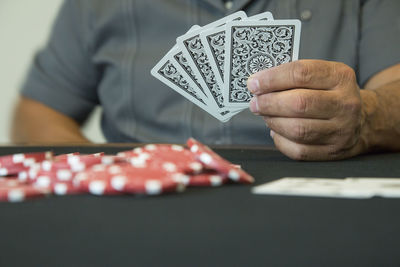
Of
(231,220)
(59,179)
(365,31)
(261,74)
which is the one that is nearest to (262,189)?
(231,220)

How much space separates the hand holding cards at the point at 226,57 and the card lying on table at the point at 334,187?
0.47 meters

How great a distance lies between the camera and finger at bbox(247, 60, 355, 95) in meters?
1.18

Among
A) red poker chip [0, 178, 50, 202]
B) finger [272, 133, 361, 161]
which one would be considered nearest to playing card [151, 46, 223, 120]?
finger [272, 133, 361, 161]

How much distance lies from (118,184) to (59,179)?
14 cm

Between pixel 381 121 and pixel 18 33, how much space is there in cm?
310

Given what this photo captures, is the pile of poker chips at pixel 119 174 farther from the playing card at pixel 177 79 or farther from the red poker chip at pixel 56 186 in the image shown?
the playing card at pixel 177 79

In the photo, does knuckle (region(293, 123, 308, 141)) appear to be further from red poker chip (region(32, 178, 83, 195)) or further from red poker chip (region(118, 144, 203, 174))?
red poker chip (region(32, 178, 83, 195))

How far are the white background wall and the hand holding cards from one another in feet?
8.80

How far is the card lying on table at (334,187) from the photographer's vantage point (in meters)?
0.76

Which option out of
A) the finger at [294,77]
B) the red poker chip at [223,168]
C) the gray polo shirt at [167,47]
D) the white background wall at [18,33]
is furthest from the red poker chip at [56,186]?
the white background wall at [18,33]

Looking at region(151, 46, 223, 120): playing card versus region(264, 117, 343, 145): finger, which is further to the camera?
region(151, 46, 223, 120): playing card

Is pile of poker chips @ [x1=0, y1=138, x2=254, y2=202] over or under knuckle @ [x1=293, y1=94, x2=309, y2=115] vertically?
under

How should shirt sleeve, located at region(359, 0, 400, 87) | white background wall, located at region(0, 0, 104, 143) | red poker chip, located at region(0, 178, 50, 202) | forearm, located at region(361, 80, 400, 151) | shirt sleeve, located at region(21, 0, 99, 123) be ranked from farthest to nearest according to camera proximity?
white background wall, located at region(0, 0, 104, 143) < shirt sleeve, located at region(21, 0, 99, 123) < shirt sleeve, located at region(359, 0, 400, 87) < forearm, located at region(361, 80, 400, 151) < red poker chip, located at region(0, 178, 50, 202)

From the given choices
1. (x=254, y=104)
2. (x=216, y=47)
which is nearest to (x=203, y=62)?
(x=216, y=47)
